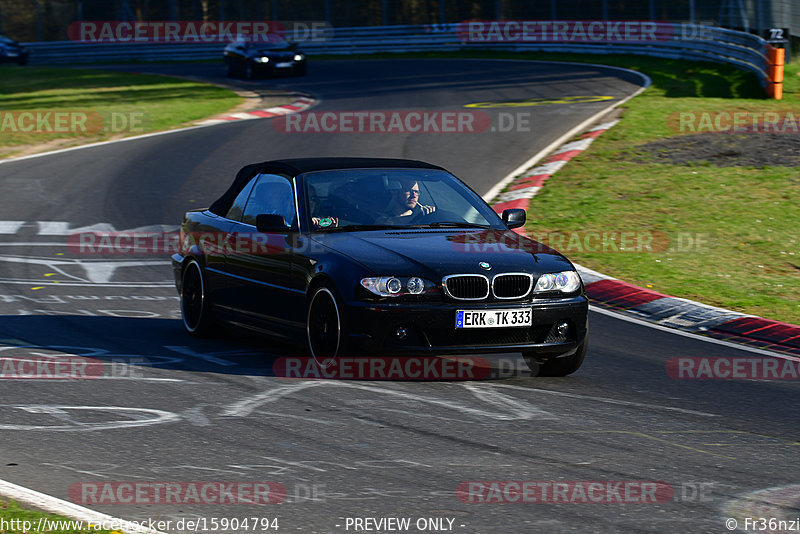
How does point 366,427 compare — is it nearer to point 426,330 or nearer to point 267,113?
point 426,330

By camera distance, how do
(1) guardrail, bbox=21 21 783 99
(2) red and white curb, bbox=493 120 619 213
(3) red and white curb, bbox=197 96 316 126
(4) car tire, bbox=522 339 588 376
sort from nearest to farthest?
(4) car tire, bbox=522 339 588 376 → (2) red and white curb, bbox=493 120 619 213 → (3) red and white curb, bbox=197 96 316 126 → (1) guardrail, bbox=21 21 783 99

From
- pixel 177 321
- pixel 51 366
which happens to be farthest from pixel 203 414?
pixel 177 321

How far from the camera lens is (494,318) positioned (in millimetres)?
7820

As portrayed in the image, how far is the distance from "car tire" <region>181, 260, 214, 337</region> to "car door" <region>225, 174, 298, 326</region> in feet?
1.56

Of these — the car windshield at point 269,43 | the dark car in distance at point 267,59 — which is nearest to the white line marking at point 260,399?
the dark car in distance at point 267,59

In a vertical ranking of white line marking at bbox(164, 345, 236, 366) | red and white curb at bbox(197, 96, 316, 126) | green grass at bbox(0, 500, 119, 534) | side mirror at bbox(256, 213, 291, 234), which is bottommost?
white line marking at bbox(164, 345, 236, 366)

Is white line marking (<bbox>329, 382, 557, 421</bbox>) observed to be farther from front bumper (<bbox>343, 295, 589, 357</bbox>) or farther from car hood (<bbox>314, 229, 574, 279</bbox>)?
car hood (<bbox>314, 229, 574, 279</bbox>)

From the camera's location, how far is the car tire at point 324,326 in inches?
312

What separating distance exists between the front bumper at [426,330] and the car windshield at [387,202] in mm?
1067

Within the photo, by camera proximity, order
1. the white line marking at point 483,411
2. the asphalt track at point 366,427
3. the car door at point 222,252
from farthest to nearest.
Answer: the car door at point 222,252 < the white line marking at point 483,411 < the asphalt track at point 366,427

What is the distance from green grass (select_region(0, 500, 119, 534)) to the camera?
4750mm
